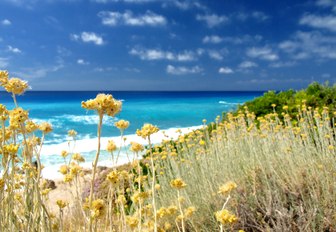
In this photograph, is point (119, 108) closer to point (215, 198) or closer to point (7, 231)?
point (7, 231)

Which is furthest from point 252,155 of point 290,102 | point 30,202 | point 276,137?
point 290,102

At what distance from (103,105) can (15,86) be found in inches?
31.9

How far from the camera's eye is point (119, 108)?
4.28 ft

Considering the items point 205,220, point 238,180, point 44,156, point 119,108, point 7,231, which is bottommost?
point 44,156

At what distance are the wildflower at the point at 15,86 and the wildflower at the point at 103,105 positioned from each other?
2.30ft

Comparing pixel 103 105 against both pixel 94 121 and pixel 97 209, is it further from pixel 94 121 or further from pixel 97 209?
pixel 94 121

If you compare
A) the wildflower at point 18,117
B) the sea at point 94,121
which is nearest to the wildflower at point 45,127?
the sea at point 94,121

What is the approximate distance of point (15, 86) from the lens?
5.79 feet

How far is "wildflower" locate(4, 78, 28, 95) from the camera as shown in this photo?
68.5 inches

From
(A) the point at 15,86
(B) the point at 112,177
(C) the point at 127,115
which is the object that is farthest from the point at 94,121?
(B) the point at 112,177

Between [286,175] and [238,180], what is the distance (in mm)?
526

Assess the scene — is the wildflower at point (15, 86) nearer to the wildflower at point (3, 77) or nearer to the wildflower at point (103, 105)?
the wildflower at point (3, 77)

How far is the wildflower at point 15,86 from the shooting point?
1.74m

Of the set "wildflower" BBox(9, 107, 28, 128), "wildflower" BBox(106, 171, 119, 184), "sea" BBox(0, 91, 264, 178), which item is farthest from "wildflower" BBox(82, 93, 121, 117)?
"wildflower" BBox(9, 107, 28, 128)
